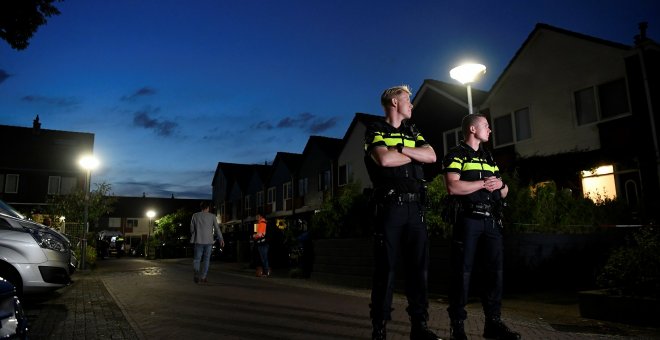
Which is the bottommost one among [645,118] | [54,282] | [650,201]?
[54,282]

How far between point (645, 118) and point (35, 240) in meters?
16.2

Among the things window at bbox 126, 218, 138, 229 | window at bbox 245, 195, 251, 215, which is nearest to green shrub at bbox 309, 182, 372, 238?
window at bbox 245, 195, 251, 215

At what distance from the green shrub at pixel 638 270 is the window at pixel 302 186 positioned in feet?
108

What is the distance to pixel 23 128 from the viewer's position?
1989 inches

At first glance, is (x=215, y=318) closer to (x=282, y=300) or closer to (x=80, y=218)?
(x=282, y=300)

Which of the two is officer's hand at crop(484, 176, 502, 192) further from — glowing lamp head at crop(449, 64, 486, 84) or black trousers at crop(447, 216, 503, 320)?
glowing lamp head at crop(449, 64, 486, 84)

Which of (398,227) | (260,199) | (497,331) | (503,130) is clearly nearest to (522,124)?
(503,130)

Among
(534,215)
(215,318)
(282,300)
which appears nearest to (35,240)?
(215,318)

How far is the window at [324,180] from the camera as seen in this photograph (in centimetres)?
3500

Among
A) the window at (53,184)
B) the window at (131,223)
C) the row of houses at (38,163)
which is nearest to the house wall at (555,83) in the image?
the row of houses at (38,163)

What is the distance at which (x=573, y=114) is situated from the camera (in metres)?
17.1

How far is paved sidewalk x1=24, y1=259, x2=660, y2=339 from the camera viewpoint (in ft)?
16.2

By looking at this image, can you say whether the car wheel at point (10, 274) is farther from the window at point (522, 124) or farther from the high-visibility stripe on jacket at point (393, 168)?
the window at point (522, 124)

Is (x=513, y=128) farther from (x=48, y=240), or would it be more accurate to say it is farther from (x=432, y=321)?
(x=48, y=240)
